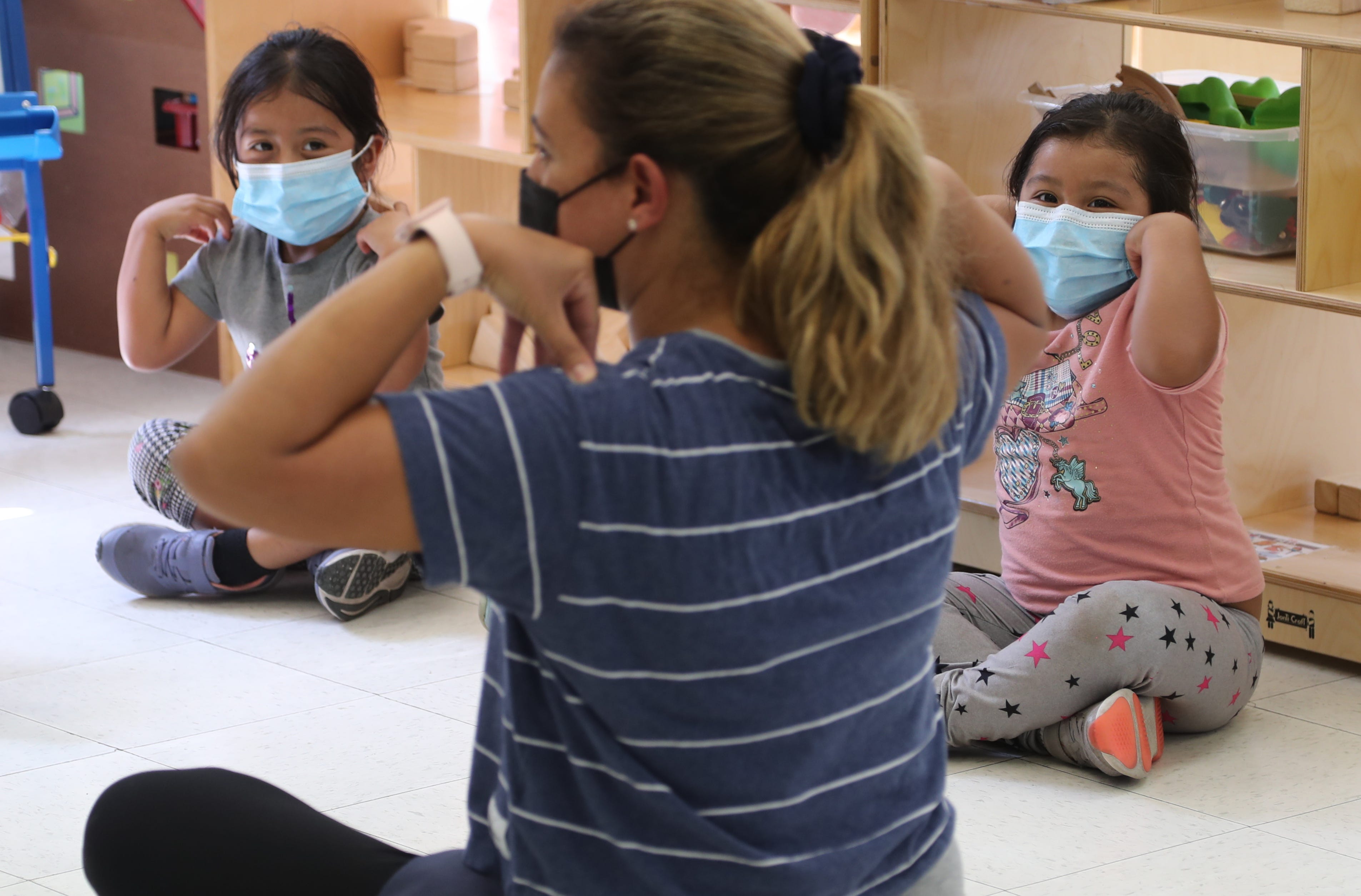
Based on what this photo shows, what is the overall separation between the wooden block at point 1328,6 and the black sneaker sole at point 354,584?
56.8 inches

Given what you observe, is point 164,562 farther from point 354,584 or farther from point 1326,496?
point 1326,496

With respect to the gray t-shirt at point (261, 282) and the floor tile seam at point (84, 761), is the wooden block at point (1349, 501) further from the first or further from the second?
the floor tile seam at point (84, 761)

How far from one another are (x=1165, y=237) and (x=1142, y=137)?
0.15 metres

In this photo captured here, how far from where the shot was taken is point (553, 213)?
90cm

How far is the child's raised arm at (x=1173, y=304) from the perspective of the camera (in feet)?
5.78

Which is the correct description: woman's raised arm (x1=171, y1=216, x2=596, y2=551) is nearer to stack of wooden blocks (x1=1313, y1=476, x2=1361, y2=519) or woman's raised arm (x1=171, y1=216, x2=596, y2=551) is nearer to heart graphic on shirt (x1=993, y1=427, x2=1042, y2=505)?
heart graphic on shirt (x1=993, y1=427, x2=1042, y2=505)

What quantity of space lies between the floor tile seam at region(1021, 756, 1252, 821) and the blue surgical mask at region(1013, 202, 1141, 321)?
0.56 meters

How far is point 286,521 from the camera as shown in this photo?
0.78 meters

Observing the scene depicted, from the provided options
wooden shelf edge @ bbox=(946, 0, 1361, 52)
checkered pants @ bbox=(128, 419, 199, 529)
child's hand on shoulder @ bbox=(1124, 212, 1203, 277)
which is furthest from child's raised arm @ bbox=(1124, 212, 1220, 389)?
checkered pants @ bbox=(128, 419, 199, 529)

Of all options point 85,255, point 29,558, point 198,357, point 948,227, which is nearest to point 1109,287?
point 948,227

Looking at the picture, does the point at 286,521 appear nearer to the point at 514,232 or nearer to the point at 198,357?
the point at 514,232

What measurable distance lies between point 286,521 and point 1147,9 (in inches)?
65.9

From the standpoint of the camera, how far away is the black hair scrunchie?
0.84 m

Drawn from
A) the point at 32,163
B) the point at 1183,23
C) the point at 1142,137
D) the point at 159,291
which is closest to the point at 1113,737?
the point at 1142,137
